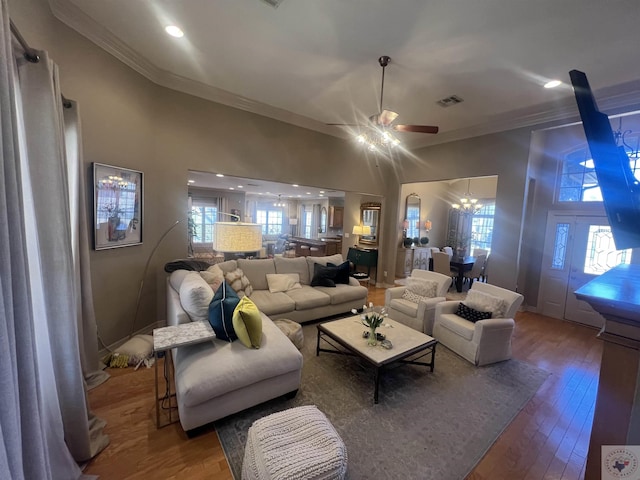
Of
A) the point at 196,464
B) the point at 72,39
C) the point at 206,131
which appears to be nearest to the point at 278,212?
the point at 206,131

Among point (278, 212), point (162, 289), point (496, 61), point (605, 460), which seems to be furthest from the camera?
point (278, 212)

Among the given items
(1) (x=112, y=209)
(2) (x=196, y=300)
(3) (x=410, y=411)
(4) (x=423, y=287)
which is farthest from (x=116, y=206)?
(4) (x=423, y=287)

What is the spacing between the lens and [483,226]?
827 centimetres

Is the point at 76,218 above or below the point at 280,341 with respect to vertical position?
above

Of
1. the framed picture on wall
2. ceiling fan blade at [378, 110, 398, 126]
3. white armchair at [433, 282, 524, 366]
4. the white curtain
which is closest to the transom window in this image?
white armchair at [433, 282, 524, 366]

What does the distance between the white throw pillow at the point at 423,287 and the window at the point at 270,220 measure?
941 cm

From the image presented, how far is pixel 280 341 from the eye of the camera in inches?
94.3

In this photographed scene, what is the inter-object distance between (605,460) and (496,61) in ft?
11.3

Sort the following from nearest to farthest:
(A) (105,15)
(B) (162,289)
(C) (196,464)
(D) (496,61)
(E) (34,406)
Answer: (E) (34,406)
(C) (196,464)
(A) (105,15)
(D) (496,61)
(B) (162,289)

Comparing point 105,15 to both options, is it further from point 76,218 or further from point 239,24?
point 76,218

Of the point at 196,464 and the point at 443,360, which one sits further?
the point at 443,360

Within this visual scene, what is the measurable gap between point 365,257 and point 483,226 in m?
4.62

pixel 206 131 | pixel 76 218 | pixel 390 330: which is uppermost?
pixel 206 131

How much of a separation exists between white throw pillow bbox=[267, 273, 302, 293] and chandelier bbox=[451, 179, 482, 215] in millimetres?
5925
